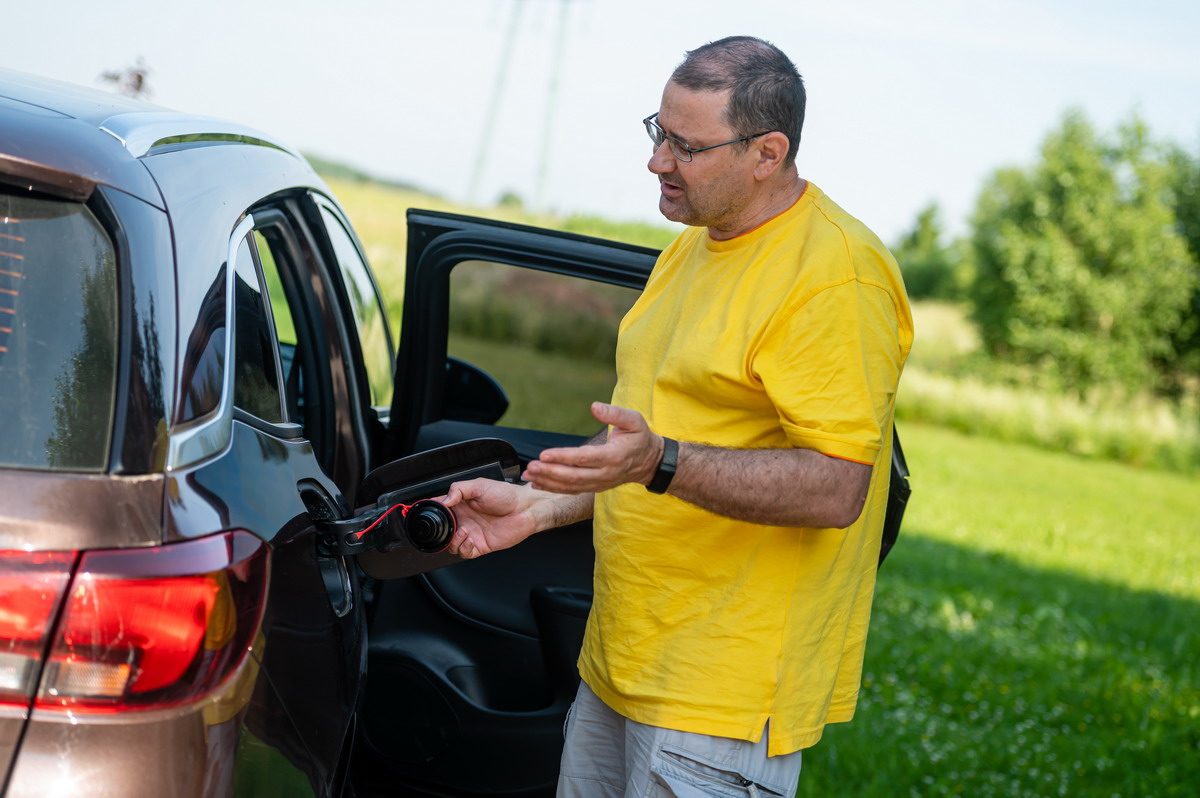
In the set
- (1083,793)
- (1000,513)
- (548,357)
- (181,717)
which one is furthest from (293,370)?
(1000,513)

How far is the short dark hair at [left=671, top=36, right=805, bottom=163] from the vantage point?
2.00 m

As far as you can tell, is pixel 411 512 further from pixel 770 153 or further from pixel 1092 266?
pixel 1092 266

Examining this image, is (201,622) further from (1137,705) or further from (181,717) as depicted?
(1137,705)

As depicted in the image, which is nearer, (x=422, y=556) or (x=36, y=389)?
(x=36, y=389)

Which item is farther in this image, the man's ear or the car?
the man's ear

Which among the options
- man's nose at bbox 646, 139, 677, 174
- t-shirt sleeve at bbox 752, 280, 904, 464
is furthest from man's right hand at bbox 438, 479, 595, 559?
man's nose at bbox 646, 139, 677, 174

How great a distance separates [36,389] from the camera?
1.42 meters

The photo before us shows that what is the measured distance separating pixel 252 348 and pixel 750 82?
1.00m

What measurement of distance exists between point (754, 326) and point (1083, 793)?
133 inches

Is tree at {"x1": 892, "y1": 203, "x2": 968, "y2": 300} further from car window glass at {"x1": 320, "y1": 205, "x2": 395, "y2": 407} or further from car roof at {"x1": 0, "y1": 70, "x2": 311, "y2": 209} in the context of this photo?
car roof at {"x1": 0, "y1": 70, "x2": 311, "y2": 209}

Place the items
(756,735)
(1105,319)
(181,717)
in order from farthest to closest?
(1105,319) → (756,735) → (181,717)

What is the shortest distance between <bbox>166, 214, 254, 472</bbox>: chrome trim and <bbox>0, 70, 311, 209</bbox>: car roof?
0.20 m

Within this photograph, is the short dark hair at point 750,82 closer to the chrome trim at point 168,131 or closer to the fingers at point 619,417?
the fingers at point 619,417

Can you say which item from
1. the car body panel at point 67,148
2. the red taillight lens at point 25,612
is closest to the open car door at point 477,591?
the car body panel at point 67,148
